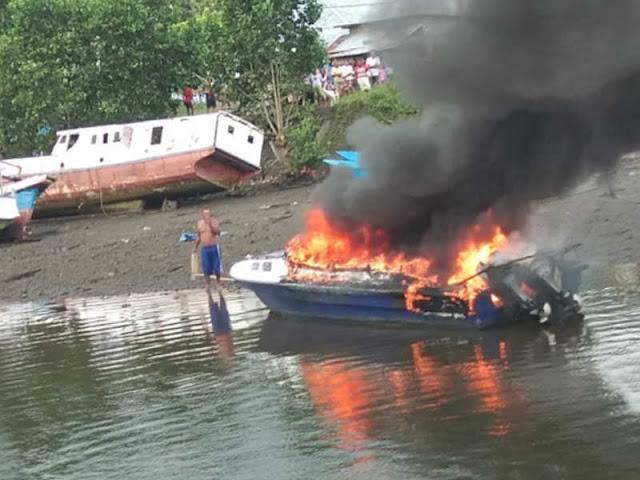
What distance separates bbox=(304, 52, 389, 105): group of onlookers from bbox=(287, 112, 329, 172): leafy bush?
184 inches

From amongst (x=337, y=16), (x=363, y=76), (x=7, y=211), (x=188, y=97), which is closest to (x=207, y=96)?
(x=188, y=97)

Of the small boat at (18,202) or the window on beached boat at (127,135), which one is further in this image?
the window on beached boat at (127,135)

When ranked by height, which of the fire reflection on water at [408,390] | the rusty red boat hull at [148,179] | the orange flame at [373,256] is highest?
the rusty red boat hull at [148,179]

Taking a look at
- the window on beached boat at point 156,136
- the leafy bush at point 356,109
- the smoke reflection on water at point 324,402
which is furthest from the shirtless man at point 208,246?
the window on beached boat at point 156,136

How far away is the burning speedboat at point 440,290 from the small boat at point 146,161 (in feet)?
64.1

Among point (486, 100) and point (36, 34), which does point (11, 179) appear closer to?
point (36, 34)

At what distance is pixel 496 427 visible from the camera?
11.7 metres

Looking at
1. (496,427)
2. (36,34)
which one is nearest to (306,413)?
(496,427)

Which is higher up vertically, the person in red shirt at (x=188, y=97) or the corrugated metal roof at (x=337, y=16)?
the corrugated metal roof at (x=337, y=16)

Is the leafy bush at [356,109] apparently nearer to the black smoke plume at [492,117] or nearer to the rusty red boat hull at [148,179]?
the rusty red boat hull at [148,179]

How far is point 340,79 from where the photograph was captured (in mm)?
45062

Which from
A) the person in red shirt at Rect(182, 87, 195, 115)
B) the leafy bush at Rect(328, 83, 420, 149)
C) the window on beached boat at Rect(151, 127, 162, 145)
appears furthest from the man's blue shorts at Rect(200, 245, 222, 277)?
the person in red shirt at Rect(182, 87, 195, 115)

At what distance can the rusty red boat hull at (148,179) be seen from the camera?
37.5m

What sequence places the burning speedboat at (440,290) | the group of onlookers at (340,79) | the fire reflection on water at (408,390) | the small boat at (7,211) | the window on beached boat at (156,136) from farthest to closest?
the group of onlookers at (340,79) < the window on beached boat at (156,136) < the small boat at (7,211) < the burning speedboat at (440,290) < the fire reflection on water at (408,390)
